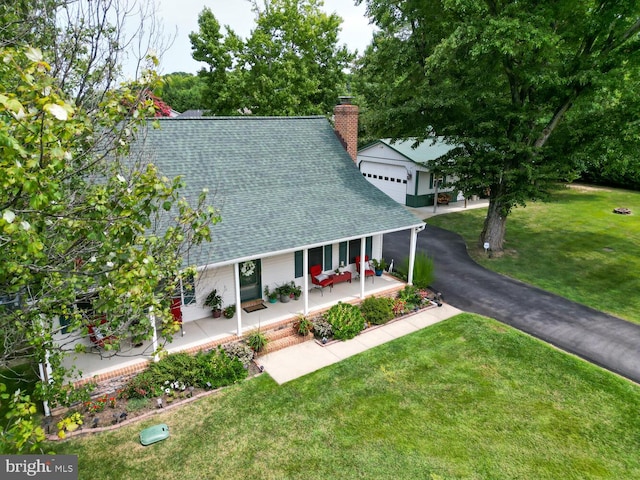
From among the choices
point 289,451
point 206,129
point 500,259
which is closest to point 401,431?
point 289,451

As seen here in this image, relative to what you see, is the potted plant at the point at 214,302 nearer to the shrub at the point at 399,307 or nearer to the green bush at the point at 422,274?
the shrub at the point at 399,307

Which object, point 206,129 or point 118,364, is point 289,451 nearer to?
point 118,364

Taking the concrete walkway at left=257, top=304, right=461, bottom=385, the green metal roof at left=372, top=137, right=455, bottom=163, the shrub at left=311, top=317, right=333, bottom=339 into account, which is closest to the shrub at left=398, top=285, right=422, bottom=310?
the concrete walkway at left=257, top=304, right=461, bottom=385

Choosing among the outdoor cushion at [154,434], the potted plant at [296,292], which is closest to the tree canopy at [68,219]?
the outdoor cushion at [154,434]

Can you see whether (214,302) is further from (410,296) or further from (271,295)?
(410,296)

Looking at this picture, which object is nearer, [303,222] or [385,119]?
[303,222]

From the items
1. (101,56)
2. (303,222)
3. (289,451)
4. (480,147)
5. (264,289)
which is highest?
(101,56)

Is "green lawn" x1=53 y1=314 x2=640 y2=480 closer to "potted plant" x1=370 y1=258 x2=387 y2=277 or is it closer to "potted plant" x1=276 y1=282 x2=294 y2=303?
"potted plant" x1=276 y1=282 x2=294 y2=303
